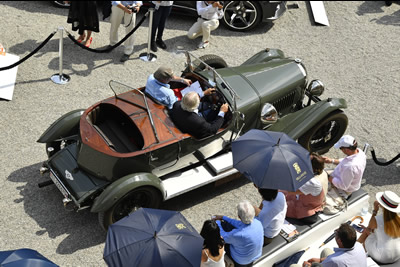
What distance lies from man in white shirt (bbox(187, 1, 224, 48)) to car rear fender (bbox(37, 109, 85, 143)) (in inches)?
162

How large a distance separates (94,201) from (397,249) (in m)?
3.83

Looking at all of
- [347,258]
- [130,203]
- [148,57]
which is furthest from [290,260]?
[148,57]

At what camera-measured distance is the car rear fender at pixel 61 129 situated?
7535mm

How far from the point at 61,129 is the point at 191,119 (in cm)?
189

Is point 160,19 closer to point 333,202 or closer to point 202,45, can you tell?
point 202,45

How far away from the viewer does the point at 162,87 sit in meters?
A: 7.54

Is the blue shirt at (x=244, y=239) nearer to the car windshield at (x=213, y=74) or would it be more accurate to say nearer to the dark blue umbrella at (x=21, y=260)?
the dark blue umbrella at (x=21, y=260)

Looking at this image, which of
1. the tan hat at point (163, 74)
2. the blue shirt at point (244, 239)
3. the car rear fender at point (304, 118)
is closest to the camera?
the blue shirt at point (244, 239)

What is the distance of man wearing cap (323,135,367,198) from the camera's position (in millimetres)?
7164

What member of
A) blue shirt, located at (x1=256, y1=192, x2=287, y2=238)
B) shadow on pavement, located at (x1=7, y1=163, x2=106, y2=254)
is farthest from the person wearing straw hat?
shadow on pavement, located at (x1=7, y1=163, x2=106, y2=254)

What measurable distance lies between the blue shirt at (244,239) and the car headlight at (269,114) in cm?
229

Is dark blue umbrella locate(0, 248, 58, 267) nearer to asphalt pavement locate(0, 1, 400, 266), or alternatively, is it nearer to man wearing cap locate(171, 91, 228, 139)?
asphalt pavement locate(0, 1, 400, 266)

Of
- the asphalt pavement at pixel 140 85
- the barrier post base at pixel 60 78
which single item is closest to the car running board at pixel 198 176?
the asphalt pavement at pixel 140 85

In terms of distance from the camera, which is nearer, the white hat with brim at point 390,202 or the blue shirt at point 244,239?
the blue shirt at point 244,239
